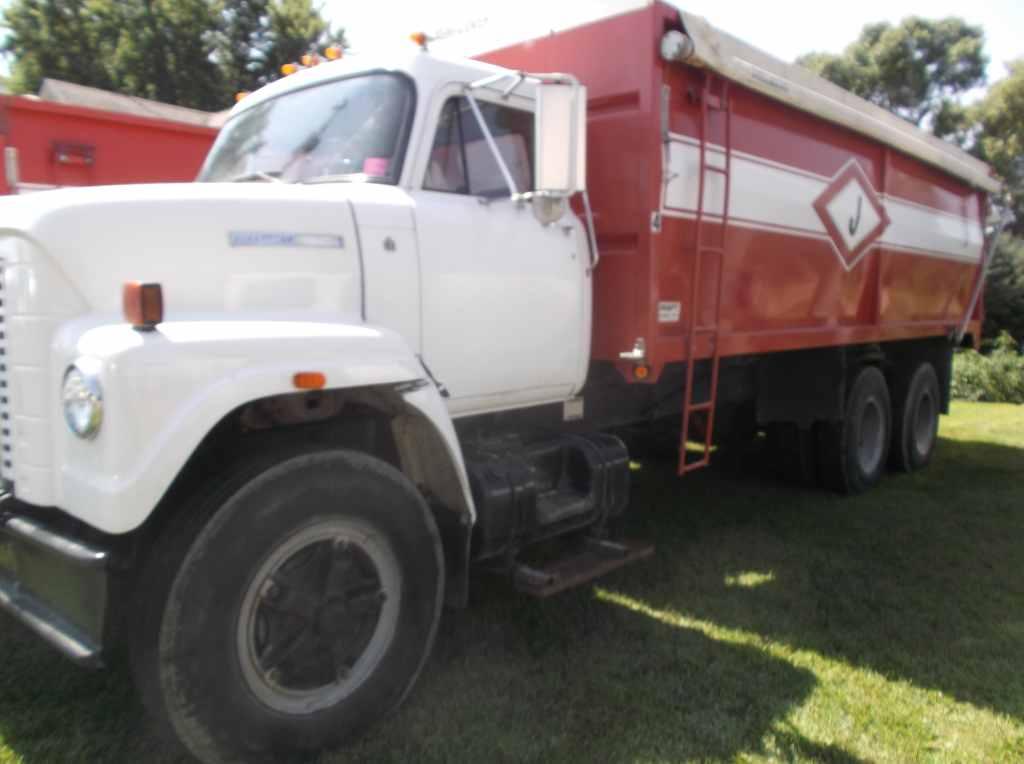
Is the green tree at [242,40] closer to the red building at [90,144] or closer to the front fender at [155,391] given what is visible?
the red building at [90,144]

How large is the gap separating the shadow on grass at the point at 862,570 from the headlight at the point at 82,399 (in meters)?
2.90

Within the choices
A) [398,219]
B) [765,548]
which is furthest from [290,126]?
[765,548]

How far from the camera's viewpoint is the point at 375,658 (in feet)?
9.78

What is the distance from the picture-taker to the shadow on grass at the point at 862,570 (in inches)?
150

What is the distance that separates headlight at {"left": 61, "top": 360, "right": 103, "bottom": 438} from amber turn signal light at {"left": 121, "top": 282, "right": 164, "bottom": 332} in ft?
0.58

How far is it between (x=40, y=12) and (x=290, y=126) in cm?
2969

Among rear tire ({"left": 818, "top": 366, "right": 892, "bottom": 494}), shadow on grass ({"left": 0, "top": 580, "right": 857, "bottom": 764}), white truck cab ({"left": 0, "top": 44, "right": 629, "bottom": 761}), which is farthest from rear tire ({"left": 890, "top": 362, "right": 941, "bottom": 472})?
white truck cab ({"left": 0, "top": 44, "right": 629, "bottom": 761})

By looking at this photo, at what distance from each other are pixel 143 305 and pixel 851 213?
16.4ft

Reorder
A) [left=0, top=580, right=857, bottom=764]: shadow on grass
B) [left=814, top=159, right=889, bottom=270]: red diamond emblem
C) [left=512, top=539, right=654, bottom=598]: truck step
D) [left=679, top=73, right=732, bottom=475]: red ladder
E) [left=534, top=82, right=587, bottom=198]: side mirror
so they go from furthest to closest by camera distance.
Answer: [left=814, top=159, right=889, bottom=270]: red diamond emblem → [left=679, top=73, right=732, bottom=475]: red ladder → [left=512, top=539, right=654, bottom=598]: truck step → [left=534, top=82, right=587, bottom=198]: side mirror → [left=0, top=580, right=857, bottom=764]: shadow on grass

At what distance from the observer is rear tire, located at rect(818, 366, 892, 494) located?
6535 mm

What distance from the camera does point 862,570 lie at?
4.86 meters

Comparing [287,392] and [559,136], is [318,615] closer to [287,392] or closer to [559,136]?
[287,392]

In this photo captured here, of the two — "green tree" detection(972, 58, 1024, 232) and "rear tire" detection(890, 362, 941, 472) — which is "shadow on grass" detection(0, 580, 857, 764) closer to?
"rear tire" detection(890, 362, 941, 472)

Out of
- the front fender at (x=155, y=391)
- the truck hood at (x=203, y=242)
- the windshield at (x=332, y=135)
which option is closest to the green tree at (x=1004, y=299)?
the windshield at (x=332, y=135)
